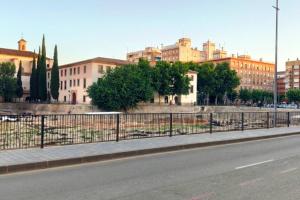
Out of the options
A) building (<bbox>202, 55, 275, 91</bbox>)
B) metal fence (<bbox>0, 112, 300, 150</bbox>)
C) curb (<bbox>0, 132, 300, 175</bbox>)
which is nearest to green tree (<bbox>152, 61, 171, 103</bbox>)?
building (<bbox>202, 55, 275, 91</bbox>)

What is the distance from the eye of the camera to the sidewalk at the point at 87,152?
990 centimetres

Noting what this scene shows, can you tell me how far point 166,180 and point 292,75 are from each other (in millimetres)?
161048

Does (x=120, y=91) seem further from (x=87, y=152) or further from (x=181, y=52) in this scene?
(x=181, y=52)

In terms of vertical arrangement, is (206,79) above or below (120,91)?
above

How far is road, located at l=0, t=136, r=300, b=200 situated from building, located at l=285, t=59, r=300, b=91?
6029 inches

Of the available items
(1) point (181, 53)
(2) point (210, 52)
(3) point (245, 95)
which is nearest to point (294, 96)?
(3) point (245, 95)

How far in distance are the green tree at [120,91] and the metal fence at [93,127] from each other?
47.5m

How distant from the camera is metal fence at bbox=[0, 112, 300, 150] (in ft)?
46.1

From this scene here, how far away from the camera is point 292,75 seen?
15750 cm

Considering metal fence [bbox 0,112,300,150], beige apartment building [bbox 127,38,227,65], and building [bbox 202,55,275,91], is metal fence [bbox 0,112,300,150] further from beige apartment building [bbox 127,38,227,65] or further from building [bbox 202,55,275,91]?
beige apartment building [bbox 127,38,227,65]

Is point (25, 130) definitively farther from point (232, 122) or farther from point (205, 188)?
point (232, 122)

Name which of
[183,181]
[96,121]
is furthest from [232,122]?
[183,181]

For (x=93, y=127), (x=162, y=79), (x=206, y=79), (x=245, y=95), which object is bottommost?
(x=93, y=127)

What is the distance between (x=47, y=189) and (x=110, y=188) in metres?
1.26
